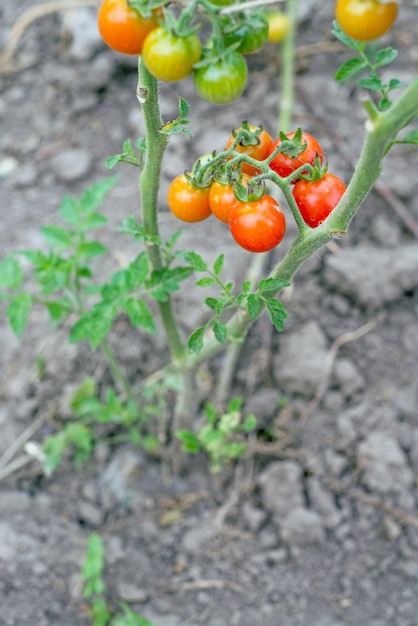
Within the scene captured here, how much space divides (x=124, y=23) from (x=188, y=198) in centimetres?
38

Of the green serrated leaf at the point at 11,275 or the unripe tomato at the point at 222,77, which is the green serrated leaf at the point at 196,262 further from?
the green serrated leaf at the point at 11,275

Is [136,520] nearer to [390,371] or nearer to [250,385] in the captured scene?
[250,385]

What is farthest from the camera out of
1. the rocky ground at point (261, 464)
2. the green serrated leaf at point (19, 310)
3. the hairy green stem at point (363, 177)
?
the rocky ground at point (261, 464)

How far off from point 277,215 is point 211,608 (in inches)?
58.8

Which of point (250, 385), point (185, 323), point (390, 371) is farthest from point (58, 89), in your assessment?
point (390, 371)

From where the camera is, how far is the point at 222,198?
52.7 inches

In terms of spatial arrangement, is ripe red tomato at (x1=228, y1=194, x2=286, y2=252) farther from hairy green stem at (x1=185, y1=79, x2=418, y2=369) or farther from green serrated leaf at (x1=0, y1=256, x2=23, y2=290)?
green serrated leaf at (x1=0, y1=256, x2=23, y2=290)

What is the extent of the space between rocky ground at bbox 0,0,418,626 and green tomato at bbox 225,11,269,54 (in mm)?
1535

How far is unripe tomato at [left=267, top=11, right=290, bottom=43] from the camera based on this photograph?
3.17m

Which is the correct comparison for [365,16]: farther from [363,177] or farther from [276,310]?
[276,310]

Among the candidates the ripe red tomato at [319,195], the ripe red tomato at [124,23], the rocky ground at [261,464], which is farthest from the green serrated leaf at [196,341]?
the rocky ground at [261,464]

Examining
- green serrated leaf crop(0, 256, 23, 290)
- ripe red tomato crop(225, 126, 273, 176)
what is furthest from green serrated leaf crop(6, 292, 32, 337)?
ripe red tomato crop(225, 126, 273, 176)

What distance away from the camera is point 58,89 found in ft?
11.3

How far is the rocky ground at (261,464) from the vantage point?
7.31ft
